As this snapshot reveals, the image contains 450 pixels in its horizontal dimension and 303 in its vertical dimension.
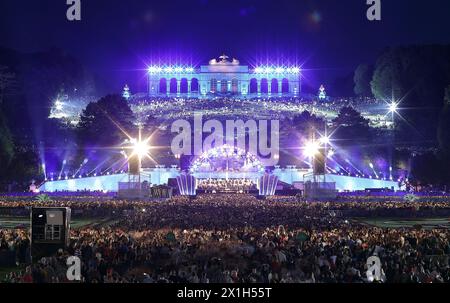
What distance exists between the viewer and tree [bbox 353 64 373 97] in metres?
122

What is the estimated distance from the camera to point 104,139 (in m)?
82.8

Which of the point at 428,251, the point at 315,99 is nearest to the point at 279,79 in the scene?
the point at 315,99

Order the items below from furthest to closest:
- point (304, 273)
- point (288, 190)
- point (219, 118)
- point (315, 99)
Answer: point (315, 99) → point (219, 118) → point (288, 190) → point (304, 273)

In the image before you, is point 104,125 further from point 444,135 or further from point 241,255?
point 241,255

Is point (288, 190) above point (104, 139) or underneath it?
underneath

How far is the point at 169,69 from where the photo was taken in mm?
151625

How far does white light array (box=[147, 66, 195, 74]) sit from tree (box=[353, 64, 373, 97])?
42434mm

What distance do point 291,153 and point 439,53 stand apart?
25272 millimetres

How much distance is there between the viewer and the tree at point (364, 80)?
121688 mm

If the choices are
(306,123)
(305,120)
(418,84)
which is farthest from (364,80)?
(306,123)

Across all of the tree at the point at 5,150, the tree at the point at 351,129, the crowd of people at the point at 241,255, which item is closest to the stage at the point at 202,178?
the tree at the point at 5,150

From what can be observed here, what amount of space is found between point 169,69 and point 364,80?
46.9 meters

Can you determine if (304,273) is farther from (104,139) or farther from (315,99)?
(315,99)
